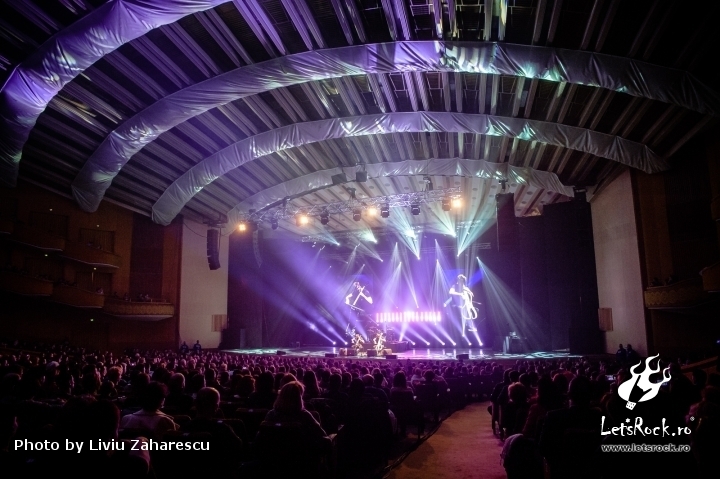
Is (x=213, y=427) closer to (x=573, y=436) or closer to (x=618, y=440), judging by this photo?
(x=573, y=436)

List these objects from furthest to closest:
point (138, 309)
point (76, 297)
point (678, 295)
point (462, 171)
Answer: point (138, 309) < point (462, 171) < point (76, 297) < point (678, 295)

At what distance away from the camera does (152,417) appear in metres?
3.57

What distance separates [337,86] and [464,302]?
13.2 m

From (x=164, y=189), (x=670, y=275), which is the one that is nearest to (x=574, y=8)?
(x=670, y=275)

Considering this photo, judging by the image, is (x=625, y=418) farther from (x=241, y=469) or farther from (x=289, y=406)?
(x=241, y=469)

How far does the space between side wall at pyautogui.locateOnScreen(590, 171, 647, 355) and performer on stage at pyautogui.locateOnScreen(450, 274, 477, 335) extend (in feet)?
19.9

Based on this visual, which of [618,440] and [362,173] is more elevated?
[362,173]

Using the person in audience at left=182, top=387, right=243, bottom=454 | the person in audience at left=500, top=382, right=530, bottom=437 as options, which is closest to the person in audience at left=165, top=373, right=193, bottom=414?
the person in audience at left=182, top=387, right=243, bottom=454

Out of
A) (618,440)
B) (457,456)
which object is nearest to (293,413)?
(618,440)

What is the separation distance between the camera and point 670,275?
13742 millimetres

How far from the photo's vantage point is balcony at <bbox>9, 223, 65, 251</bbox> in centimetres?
1589

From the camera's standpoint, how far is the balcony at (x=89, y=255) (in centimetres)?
1780

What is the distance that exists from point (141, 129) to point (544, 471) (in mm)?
14063

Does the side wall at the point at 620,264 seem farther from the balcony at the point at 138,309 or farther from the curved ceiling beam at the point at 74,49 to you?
the balcony at the point at 138,309
